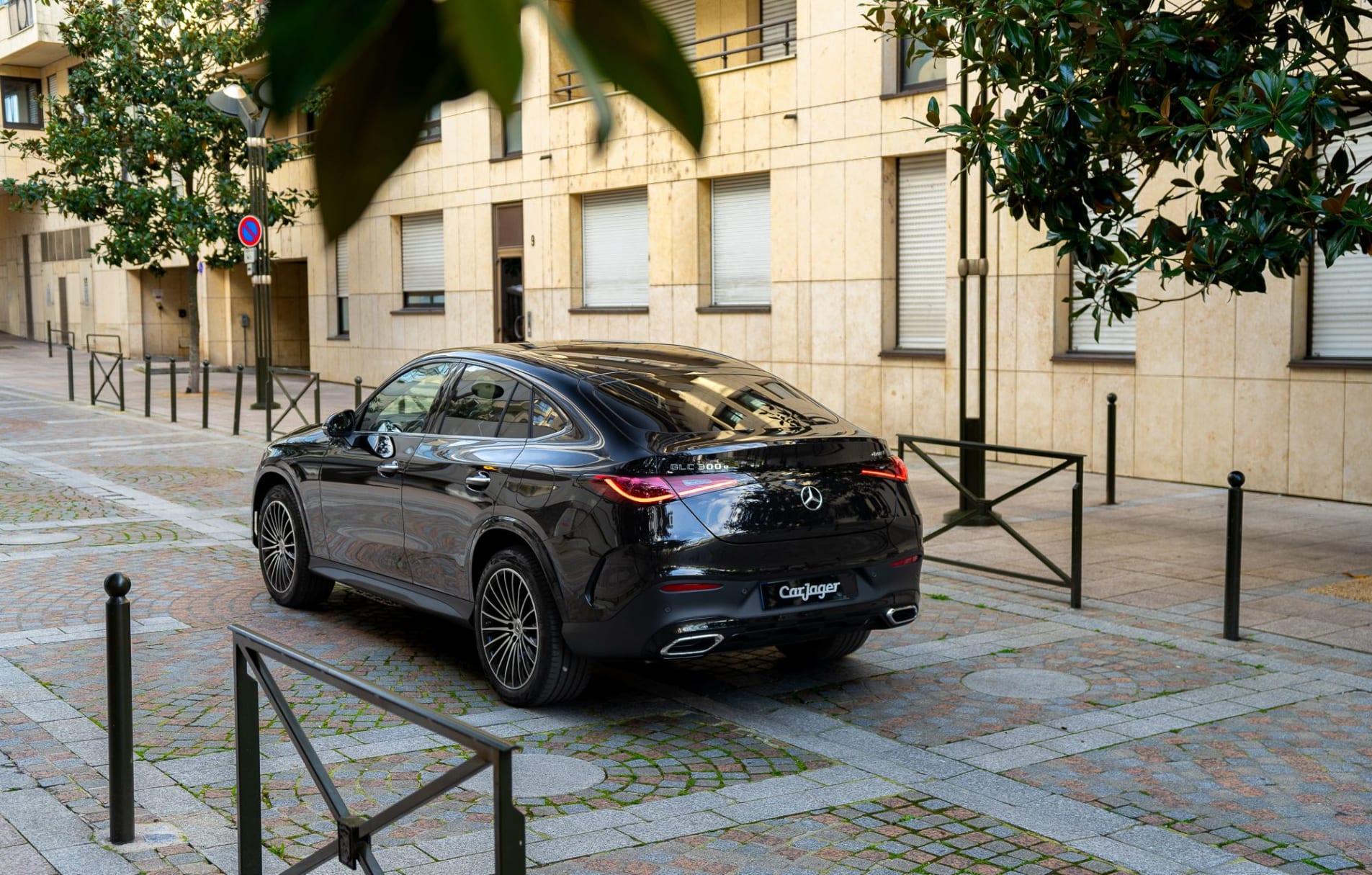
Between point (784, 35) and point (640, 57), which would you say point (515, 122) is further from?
point (784, 35)

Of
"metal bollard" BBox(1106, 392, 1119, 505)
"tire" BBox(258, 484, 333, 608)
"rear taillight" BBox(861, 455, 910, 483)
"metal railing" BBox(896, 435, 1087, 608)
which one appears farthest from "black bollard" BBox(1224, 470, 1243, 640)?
"metal bollard" BBox(1106, 392, 1119, 505)

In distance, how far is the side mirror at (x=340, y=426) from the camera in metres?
8.48

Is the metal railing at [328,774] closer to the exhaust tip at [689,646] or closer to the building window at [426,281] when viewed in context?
the exhaust tip at [689,646]

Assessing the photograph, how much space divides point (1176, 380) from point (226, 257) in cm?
1580

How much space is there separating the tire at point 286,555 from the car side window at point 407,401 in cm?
84

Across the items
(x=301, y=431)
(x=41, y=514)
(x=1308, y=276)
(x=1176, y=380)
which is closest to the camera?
(x=301, y=431)

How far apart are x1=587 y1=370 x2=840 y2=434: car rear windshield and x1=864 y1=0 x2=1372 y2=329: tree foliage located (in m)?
2.91

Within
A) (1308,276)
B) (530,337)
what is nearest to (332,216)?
(1308,276)

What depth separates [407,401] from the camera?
8.16 meters

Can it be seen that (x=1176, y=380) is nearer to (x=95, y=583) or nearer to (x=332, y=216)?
(x=95, y=583)

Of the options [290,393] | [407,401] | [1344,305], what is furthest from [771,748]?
[290,393]

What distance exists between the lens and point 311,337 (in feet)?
100

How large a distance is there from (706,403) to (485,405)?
1.21m

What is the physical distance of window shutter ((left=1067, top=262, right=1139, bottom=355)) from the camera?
15602 millimetres
